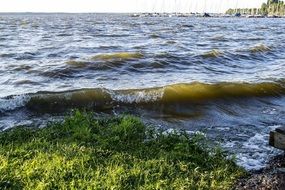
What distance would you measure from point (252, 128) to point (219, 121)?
3.66 feet

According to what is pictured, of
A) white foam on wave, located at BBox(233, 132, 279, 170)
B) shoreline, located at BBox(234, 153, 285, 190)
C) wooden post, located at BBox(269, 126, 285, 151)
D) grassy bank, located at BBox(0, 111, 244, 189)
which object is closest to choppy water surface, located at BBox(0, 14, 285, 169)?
white foam on wave, located at BBox(233, 132, 279, 170)

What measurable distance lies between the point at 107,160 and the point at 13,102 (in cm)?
670

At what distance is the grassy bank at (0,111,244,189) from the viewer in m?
6.62

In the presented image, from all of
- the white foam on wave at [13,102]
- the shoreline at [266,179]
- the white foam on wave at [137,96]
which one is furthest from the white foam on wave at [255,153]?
the white foam on wave at [13,102]

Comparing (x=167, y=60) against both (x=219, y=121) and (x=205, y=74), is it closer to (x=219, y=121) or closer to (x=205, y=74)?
(x=205, y=74)

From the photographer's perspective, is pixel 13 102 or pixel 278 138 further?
pixel 13 102

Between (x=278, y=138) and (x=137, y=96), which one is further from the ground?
(x=278, y=138)

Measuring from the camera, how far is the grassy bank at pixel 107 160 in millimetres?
6625

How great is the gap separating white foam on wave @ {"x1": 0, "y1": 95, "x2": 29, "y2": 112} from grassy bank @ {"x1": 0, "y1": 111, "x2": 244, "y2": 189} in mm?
3729

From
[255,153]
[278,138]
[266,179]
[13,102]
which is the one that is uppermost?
[278,138]

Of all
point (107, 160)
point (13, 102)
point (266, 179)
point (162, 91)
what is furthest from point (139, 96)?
point (266, 179)

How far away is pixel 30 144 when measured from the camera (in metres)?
8.11

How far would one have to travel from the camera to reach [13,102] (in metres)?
13.3

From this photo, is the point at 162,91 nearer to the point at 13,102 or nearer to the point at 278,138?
the point at 13,102
